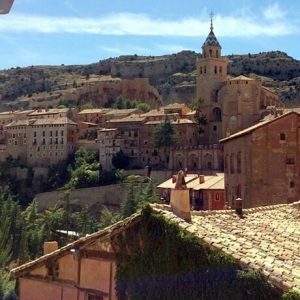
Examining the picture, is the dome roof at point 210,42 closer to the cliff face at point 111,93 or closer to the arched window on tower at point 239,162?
the cliff face at point 111,93

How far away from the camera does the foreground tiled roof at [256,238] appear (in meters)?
10.1

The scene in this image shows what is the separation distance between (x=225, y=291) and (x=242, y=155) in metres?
23.7

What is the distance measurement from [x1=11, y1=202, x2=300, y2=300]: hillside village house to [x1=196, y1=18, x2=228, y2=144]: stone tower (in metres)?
72.5

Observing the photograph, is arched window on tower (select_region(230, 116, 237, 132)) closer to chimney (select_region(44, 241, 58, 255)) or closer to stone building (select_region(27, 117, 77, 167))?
stone building (select_region(27, 117, 77, 167))

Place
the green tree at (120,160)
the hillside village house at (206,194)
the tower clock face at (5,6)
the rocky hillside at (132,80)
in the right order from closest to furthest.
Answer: the tower clock face at (5,6)
the hillside village house at (206,194)
the green tree at (120,160)
the rocky hillside at (132,80)

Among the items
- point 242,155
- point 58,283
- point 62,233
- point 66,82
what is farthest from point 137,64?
point 58,283

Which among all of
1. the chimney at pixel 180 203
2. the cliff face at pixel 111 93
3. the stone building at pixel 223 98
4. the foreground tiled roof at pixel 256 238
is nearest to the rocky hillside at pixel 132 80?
the cliff face at pixel 111 93

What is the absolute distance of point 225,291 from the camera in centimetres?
1030

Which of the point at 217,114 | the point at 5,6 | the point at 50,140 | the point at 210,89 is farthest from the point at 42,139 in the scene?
the point at 5,6

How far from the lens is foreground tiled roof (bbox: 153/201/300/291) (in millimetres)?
10141

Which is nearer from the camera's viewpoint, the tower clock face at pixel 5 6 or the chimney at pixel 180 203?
the tower clock face at pixel 5 6

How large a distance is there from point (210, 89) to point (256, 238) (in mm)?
77012

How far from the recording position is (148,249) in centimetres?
1131

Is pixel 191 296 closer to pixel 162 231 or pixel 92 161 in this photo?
pixel 162 231
